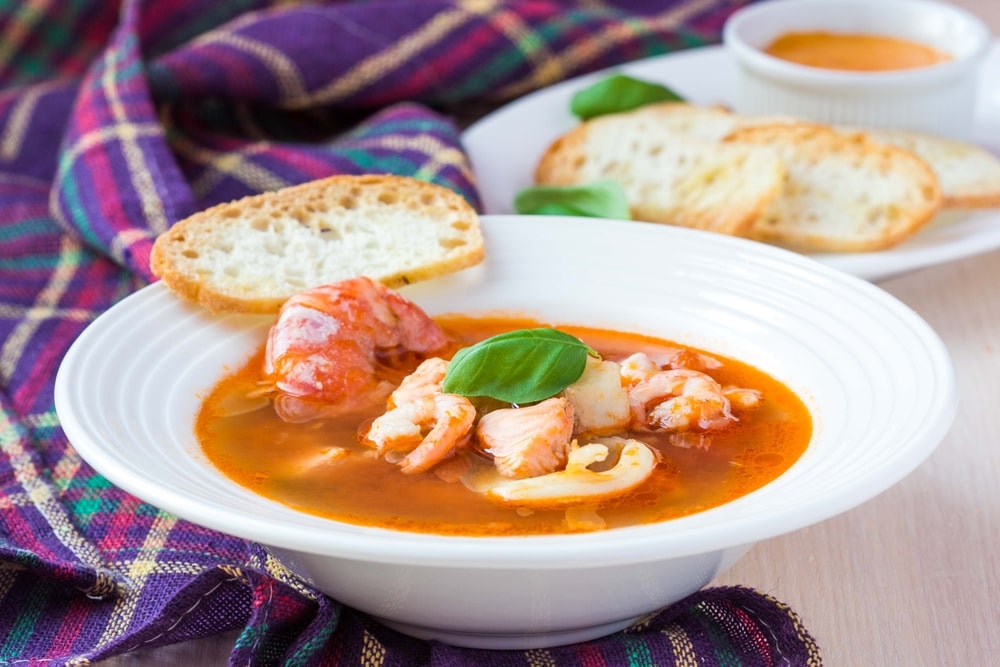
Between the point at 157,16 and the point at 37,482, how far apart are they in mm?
2742

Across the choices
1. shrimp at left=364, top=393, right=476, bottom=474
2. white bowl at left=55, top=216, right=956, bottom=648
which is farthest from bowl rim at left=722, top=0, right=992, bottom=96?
shrimp at left=364, top=393, right=476, bottom=474

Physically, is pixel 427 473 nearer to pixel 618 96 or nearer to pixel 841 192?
pixel 841 192

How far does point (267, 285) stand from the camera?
2.61 meters

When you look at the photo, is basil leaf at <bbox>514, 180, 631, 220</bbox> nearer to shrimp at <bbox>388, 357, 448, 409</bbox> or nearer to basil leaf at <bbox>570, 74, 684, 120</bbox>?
basil leaf at <bbox>570, 74, 684, 120</bbox>

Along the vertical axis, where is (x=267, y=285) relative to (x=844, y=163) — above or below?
above

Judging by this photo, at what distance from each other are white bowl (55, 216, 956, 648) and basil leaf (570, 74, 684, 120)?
1.35 meters

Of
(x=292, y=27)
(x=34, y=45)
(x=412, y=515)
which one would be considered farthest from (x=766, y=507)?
(x=34, y=45)

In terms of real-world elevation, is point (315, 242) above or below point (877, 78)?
above

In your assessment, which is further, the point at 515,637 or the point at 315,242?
the point at 315,242

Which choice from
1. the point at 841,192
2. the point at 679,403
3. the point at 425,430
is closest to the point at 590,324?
the point at 679,403

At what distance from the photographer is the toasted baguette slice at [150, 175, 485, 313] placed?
2.58 m

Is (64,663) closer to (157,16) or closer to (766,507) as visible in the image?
(766,507)

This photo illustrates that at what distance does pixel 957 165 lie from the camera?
3.67 m

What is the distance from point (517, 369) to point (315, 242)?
0.83 m
